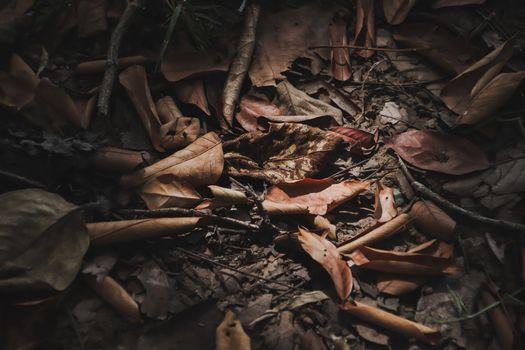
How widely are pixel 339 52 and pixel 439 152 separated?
70 cm

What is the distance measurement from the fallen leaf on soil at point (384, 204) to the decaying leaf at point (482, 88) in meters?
0.47

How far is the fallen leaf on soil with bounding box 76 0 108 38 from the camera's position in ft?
6.69

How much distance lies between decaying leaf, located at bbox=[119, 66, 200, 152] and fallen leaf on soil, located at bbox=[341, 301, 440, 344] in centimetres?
90

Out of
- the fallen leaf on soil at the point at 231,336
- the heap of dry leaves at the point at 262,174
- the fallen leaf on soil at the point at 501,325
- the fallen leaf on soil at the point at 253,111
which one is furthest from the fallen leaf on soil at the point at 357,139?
the fallen leaf on soil at the point at 231,336

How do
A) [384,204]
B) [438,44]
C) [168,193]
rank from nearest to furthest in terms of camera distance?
[168,193] < [384,204] < [438,44]

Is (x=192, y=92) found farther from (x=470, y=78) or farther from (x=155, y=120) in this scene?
(x=470, y=78)

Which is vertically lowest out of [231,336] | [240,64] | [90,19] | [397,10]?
[231,336]

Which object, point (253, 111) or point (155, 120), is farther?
point (253, 111)

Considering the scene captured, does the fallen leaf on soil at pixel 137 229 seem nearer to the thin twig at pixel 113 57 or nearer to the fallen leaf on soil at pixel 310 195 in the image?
the fallen leaf on soil at pixel 310 195

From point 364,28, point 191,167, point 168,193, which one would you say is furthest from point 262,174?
point 364,28

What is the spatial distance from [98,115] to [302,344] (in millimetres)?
1184

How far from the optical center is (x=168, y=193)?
1.72 metres

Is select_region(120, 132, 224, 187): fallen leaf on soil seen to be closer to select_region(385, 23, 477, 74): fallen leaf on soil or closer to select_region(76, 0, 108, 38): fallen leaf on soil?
select_region(76, 0, 108, 38): fallen leaf on soil

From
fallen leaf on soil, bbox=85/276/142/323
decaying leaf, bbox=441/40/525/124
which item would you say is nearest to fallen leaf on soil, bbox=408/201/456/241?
decaying leaf, bbox=441/40/525/124
